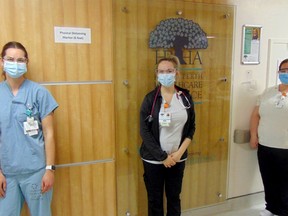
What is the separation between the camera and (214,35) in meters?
2.69

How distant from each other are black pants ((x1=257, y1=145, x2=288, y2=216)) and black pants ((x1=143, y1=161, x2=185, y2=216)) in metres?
0.94

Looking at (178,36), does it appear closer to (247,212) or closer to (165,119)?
(165,119)

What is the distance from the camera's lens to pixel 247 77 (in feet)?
9.44

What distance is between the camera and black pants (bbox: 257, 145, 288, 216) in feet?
8.50

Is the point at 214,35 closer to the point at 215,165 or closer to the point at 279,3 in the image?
the point at 279,3

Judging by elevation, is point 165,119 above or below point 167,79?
below

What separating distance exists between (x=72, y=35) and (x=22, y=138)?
868 millimetres

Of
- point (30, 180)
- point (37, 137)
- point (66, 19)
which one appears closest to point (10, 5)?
point (66, 19)

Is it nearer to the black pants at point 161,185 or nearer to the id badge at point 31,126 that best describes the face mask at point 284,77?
the black pants at point 161,185

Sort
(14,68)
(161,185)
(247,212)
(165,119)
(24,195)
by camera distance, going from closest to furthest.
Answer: (14,68) → (24,195) → (165,119) → (161,185) → (247,212)

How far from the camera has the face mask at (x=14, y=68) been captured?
1.79 m

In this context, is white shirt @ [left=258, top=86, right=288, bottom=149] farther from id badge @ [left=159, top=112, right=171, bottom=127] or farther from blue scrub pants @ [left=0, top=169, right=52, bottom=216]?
blue scrub pants @ [left=0, top=169, right=52, bottom=216]

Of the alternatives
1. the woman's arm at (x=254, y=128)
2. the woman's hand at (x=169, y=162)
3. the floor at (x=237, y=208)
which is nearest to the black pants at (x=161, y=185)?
the woman's hand at (x=169, y=162)

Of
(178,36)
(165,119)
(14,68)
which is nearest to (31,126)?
(14,68)
